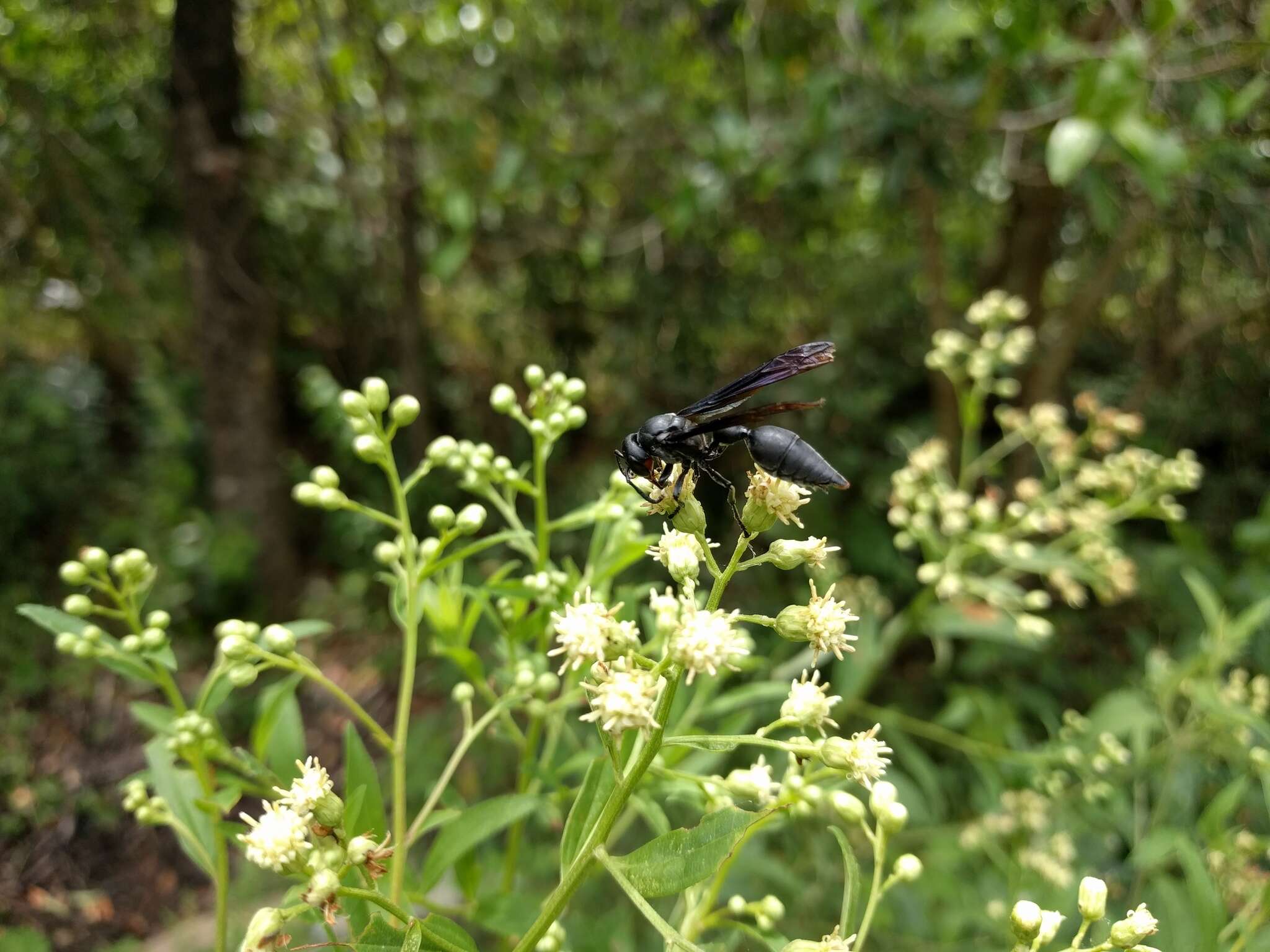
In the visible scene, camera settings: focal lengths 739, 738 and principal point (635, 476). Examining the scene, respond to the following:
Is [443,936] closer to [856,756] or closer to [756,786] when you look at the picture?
[756,786]

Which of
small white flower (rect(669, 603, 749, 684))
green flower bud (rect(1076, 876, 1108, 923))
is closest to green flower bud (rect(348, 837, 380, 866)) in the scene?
small white flower (rect(669, 603, 749, 684))

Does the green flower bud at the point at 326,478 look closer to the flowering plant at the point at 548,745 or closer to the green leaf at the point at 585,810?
the flowering plant at the point at 548,745

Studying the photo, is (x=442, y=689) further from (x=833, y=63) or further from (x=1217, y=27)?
(x=1217, y=27)

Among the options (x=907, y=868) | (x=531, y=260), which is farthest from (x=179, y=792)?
(x=531, y=260)

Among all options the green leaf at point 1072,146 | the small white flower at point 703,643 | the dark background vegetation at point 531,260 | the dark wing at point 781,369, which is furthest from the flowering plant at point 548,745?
the dark background vegetation at point 531,260

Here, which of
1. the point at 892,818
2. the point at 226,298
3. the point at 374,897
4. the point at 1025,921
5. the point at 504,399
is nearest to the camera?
the point at 374,897

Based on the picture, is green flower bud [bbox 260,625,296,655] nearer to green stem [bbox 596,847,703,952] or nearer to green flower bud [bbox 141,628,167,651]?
green flower bud [bbox 141,628,167,651]
